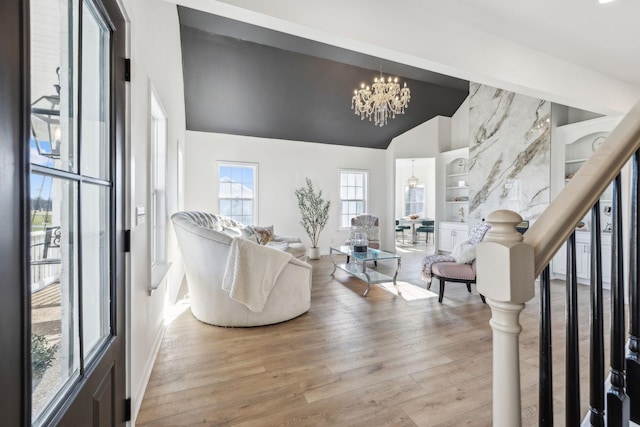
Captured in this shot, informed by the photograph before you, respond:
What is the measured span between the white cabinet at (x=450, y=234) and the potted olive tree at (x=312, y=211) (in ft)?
8.99

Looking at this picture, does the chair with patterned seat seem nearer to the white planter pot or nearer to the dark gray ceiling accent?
the white planter pot

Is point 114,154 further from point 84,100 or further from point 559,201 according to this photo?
point 559,201

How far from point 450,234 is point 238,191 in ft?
16.1

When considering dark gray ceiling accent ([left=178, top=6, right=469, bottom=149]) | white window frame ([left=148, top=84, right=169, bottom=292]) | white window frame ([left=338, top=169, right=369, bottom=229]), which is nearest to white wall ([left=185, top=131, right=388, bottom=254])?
white window frame ([left=338, top=169, right=369, bottom=229])

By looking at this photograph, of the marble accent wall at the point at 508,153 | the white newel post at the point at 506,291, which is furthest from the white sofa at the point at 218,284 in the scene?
the marble accent wall at the point at 508,153

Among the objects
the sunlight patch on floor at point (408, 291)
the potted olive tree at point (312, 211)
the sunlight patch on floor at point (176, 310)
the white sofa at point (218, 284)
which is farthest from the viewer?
the potted olive tree at point (312, 211)

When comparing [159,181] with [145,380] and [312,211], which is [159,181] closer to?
[145,380]

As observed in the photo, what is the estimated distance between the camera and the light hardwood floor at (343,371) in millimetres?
1753

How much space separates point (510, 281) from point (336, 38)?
2.29 m

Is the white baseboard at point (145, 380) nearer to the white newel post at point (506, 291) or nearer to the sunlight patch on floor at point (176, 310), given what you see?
the sunlight patch on floor at point (176, 310)

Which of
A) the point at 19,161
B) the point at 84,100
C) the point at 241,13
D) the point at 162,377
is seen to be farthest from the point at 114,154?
the point at 162,377

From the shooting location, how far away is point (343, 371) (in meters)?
2.20

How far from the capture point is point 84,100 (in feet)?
3.81

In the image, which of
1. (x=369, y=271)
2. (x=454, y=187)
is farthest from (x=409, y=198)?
(x=369, y=271)
